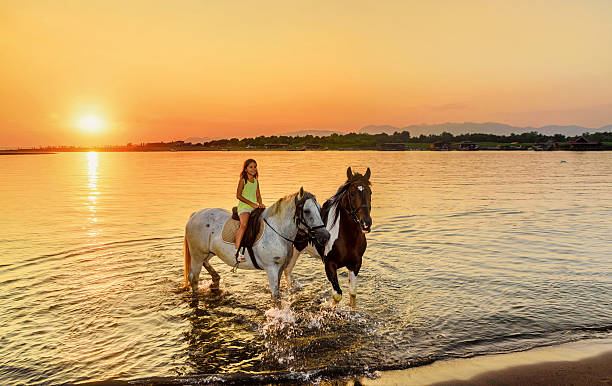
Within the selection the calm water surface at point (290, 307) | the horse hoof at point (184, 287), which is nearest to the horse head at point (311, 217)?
the calm water surface at point (290, 307)

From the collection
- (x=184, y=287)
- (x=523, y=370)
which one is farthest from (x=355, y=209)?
(x=184, y=287)

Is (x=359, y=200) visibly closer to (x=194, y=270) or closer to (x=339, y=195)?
(x=339, y=195)

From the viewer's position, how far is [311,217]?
6.78 metres

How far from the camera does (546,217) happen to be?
18594 mm

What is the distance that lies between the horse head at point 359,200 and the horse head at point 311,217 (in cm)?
78

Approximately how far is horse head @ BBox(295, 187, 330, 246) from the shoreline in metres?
A: 2.43

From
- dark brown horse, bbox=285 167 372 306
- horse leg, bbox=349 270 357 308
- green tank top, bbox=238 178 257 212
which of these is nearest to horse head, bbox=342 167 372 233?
dark brown horse, bbox=285 167 372 306

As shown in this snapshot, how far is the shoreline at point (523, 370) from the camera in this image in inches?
210

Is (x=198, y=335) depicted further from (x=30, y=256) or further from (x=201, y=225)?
(x=30, y=256)

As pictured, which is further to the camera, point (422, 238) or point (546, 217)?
point (546, 217)

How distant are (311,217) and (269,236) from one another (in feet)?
4.17

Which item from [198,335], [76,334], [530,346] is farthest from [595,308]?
[76,334]

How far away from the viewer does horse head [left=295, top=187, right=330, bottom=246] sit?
21.9ft

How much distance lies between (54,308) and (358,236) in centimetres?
678
